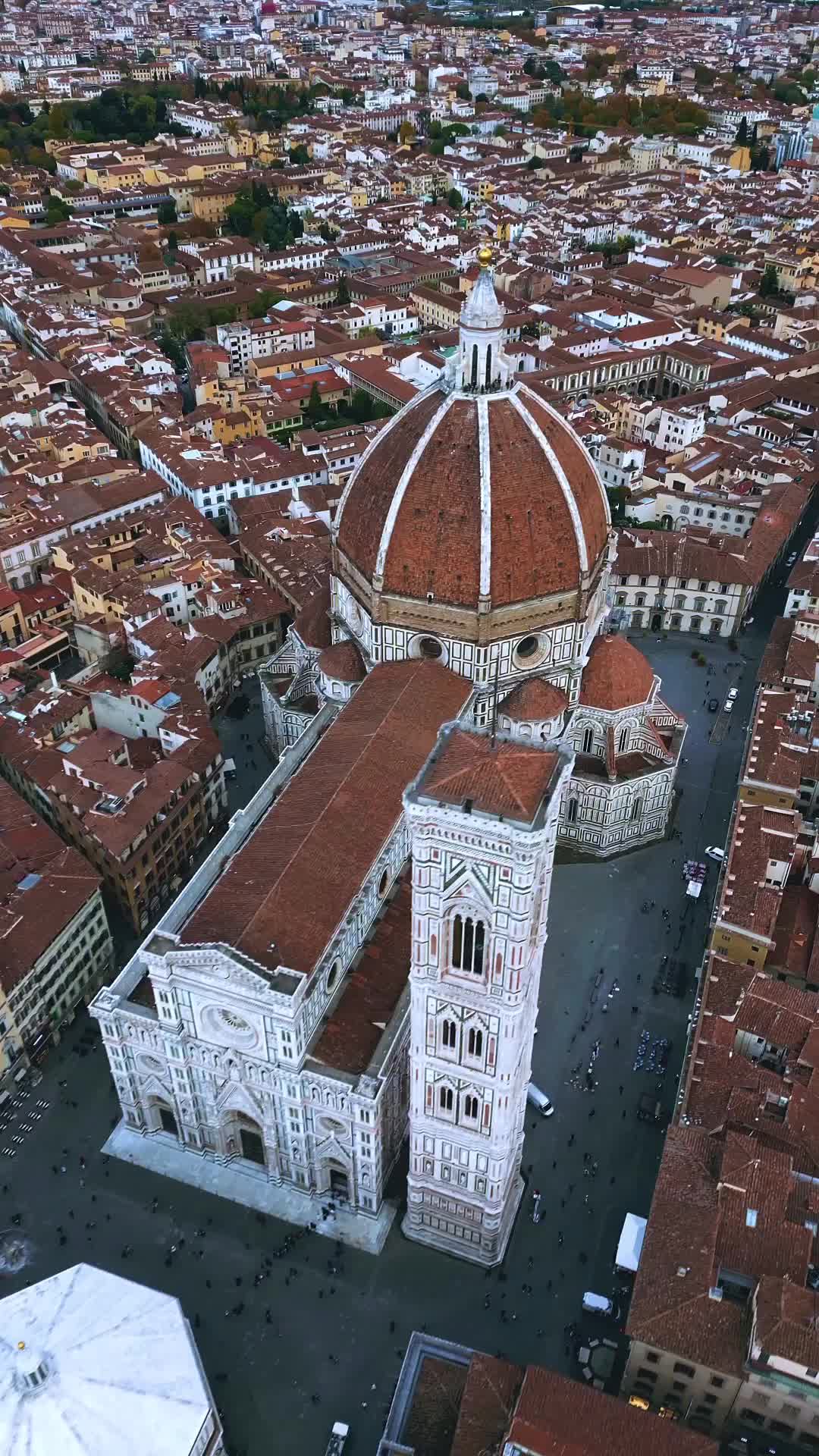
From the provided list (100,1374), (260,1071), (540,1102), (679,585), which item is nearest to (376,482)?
(679,585)

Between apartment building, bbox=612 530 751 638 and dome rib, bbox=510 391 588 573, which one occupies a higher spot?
dome rib, bbox=510 391 588 573

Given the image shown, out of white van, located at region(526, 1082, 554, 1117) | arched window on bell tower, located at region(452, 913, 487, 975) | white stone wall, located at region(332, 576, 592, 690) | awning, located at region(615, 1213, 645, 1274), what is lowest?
white van, located at region(526, 1082, 554, 1117)

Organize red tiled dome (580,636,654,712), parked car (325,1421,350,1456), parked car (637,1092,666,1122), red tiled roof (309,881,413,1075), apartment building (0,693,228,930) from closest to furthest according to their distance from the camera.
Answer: parked car (325,1421,350,1456) → red tiled roof (309,881,413,1075) → parked car (637,1092,666,1122) → apartment building (0,693,228,930) → red tiled dome (580,636,654,712)

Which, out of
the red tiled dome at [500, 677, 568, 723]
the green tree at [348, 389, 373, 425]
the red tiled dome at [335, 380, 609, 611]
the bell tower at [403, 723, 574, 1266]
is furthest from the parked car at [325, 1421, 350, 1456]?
the green tree at [348, 389, 373, 425]

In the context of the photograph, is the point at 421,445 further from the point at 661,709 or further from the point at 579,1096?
the point at 579,1096

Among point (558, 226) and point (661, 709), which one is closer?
point (661, 709)

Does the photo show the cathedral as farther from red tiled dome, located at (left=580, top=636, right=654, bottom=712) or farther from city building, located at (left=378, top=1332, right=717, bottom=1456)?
Answer: city building, located at (left=378, top=1332, right=717, bottom=1456)

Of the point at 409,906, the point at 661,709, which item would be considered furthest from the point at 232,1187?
the point at 661,709
